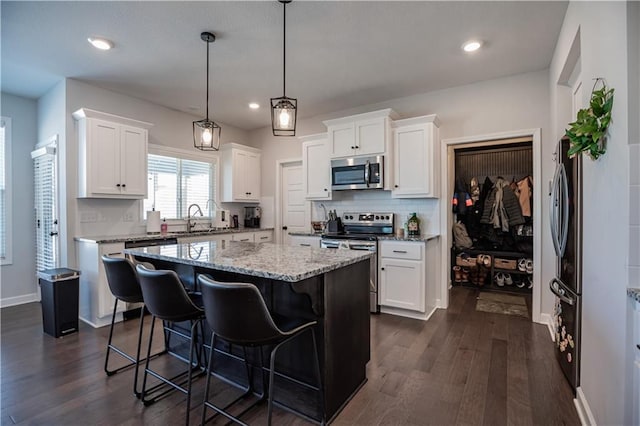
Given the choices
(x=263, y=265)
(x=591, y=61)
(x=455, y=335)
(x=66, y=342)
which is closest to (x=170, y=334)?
(x=66, y=342)

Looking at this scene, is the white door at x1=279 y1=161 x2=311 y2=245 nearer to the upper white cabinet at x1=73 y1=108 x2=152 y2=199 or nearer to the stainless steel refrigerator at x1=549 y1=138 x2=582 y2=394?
the upper white cabinet at x1=73 y1=108 x2=152 y2=199

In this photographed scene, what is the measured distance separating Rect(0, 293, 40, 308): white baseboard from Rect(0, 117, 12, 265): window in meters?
0.46

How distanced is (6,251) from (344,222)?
4386mm

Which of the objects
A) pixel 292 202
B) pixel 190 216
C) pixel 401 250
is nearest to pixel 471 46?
pixel 401 250

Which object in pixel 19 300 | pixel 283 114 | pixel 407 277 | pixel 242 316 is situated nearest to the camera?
pixel 242 316

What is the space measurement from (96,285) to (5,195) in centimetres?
198

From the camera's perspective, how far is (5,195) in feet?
13.0

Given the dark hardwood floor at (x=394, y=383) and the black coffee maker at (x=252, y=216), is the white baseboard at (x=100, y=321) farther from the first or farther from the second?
the black coffee maker at (x=252, y=216)

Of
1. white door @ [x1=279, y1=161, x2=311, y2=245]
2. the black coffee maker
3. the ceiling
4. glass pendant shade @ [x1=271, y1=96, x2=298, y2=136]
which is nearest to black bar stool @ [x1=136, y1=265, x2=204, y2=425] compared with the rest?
glass pendant shade @ [x1=271, y1=96, x2=298, y2=136]

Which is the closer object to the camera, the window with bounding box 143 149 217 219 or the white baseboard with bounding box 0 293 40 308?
the white baseboard with bounding box 0 293 40 308

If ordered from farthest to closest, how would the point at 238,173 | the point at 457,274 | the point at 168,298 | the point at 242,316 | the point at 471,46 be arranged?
the point at 238,173, the point at 457,274, the point at 471,46, the point at 168,298, the point at 242,316

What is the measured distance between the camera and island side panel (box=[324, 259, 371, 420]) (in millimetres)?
1815

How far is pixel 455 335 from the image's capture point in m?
3.05

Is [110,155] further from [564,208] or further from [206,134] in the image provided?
[564,208]
